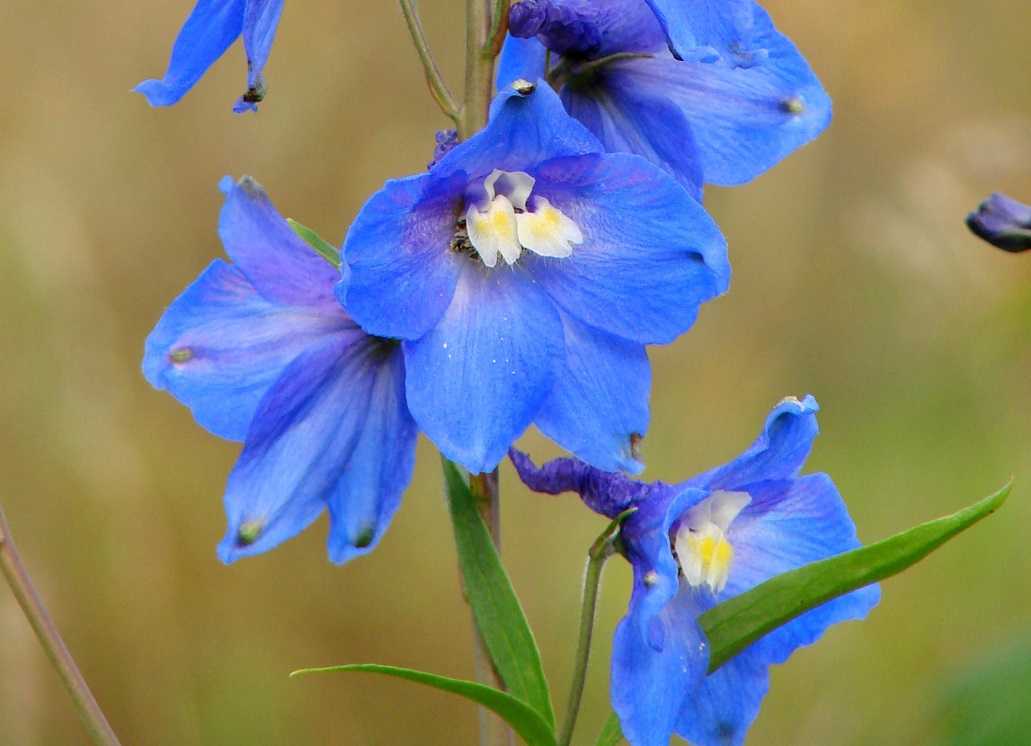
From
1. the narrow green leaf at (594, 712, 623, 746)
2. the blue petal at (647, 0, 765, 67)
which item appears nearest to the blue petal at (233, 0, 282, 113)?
the blue petal at (647, 0, 765, 67)

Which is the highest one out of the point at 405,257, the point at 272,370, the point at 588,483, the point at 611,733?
the point at 405,257

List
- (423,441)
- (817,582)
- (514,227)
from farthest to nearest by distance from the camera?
(423,441), (514,227), (817,582)

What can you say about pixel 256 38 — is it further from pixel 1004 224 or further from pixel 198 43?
pixel 1004 224

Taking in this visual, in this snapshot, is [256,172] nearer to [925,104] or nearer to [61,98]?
[61,98]

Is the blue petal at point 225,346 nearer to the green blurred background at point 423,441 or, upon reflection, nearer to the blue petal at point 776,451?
the blue petal at point 776,451

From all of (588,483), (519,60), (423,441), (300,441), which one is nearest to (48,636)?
(300,441)

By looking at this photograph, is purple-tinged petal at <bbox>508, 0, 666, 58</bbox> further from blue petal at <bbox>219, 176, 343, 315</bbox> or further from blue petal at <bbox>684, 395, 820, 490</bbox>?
blue petal at <bbox>684, 395, 820, 490</bbox>
